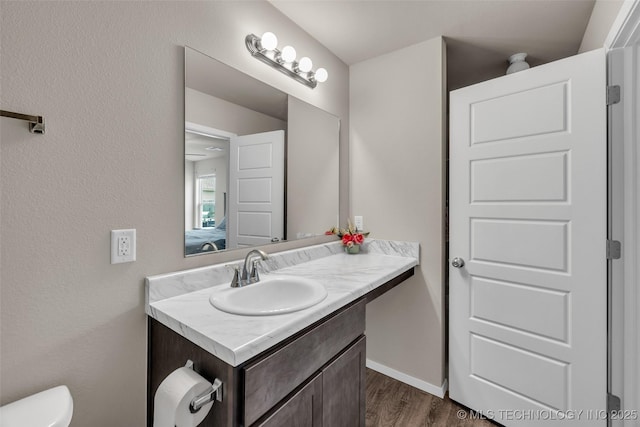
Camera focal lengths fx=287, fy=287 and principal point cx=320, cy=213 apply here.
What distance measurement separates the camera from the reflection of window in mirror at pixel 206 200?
50.8 inches

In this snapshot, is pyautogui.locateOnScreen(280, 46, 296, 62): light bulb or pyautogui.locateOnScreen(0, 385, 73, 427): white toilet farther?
pyautogui.locateOnScreen(280, 46, 296, 62): light bulb

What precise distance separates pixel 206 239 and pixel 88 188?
1.59 feet

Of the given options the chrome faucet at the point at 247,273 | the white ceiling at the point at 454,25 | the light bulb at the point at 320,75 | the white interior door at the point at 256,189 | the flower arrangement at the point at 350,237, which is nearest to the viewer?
the chrome faucet at the point at 247,273

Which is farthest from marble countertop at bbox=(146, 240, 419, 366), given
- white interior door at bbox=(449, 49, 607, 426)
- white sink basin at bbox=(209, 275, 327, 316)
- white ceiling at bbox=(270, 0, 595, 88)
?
white ceiling at bbox=(270, 0, 595, 88)

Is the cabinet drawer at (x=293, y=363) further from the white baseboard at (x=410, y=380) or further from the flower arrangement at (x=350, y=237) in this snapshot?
the white baseboard at (x=410, y=380)

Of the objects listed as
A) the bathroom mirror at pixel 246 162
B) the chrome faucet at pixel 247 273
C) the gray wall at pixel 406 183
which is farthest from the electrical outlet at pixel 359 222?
the chrome faucet at pixel 247 273

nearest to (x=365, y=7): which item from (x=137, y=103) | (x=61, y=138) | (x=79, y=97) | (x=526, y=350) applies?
(x=137, y=103)

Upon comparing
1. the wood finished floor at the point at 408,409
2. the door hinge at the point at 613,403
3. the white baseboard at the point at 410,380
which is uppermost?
the door hinge at the point at 613,403

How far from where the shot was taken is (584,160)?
1.37 m

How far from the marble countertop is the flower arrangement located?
19 centimetres

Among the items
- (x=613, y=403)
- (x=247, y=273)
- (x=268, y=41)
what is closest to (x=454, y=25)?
(x=268, y=41)

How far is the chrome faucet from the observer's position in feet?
4.19

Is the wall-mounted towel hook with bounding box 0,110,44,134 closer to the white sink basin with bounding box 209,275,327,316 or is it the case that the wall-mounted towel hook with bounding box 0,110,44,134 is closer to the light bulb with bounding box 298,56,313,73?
the white sink basin with bounding box 209,275,327,316

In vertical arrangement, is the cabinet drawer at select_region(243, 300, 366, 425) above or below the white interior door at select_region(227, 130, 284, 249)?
below
